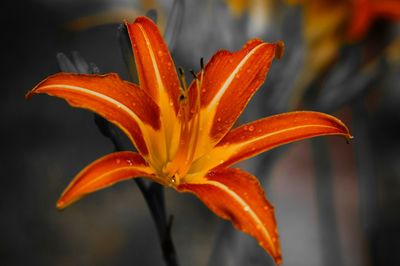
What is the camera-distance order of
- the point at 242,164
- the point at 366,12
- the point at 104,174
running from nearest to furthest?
the point at 104,174 < the point at 366,12 < the point at 242,164

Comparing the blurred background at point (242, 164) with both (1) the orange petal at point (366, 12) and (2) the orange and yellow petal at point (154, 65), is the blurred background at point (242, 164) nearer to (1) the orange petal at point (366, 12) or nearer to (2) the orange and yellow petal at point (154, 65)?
(1) the orange petal at point (366, 12)

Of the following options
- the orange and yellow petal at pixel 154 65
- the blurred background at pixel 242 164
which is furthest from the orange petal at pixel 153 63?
the blurred background at pixel 242 164

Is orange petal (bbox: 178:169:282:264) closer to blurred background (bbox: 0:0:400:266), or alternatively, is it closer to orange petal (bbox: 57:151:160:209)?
orange petal (bbox: 57:151:160:209)

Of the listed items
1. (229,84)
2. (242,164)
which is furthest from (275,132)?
(242,164)

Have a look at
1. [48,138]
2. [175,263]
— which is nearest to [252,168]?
[175,263]

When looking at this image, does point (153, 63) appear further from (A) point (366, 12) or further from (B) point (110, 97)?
(A) point (366, 12)

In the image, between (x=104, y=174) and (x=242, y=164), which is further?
(x=242, y=164)

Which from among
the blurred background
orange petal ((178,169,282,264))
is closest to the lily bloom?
orange petal ((178,169,282,264))
